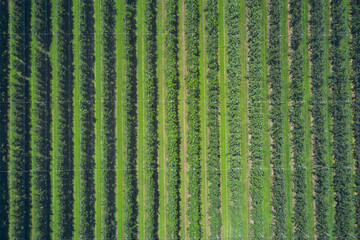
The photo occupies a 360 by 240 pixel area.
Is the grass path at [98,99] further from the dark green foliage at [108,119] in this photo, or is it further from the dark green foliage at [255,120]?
the dark green foliage at [255,120]

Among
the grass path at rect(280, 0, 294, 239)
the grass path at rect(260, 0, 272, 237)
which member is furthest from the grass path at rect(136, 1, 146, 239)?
the grass path at rect(280, 0, 294, 239)

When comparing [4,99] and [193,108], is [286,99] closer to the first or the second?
[193,108]

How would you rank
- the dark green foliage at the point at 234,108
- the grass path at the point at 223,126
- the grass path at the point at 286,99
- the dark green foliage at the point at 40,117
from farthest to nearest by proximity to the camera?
the grass path at the point at 223,126, the grass path at the point at 286,99, the dark green foliage at the point at 234,108, the dark green foliage at the point at 40,117

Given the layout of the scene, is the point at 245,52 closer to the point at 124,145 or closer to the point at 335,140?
the point at 335,140

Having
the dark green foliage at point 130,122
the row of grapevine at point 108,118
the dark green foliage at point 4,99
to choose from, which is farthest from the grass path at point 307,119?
the dark green foliage at point 4,99

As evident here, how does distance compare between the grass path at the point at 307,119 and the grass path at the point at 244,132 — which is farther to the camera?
the grass path at the point at 244,132

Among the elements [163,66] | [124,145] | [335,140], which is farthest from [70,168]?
[335,140]
